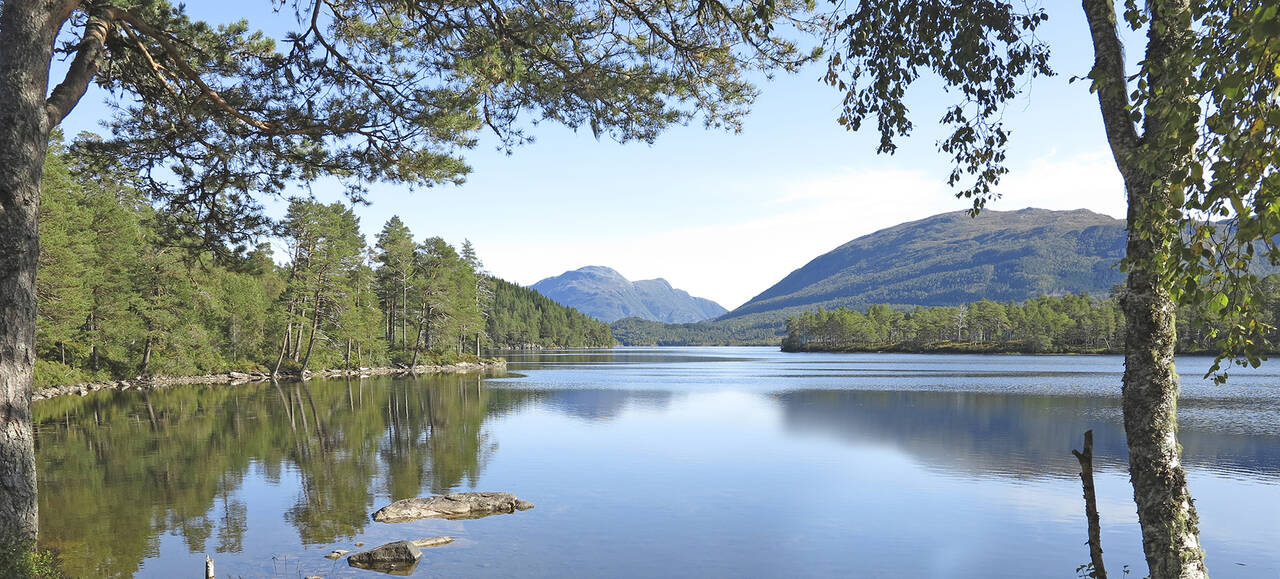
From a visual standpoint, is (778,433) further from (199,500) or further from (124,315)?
(124,315)

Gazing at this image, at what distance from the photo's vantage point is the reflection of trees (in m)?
13.9

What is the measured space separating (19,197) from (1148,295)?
10186mm

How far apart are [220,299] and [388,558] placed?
50.5m

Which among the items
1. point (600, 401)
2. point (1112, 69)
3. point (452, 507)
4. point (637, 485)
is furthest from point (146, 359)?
point (1112, 69)

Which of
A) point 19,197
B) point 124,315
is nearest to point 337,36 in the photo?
point 19,197

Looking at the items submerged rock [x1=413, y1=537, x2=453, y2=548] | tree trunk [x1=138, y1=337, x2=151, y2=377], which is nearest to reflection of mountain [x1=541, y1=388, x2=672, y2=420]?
submerged rock [x1=413, y1=537, x2=453, y2=548]

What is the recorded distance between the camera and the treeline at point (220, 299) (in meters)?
38.0

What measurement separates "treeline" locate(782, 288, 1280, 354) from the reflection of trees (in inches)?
4257

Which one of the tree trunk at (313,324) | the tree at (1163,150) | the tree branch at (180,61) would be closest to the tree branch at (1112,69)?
the tree at (1163,150)

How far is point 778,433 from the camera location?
2928cm

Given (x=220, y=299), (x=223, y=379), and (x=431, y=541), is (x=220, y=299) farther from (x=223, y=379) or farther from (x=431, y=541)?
(x=431, y=541)

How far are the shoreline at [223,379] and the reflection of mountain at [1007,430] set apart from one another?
3720 centimetres

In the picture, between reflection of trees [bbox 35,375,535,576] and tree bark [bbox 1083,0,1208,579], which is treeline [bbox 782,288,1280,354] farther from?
tree bark [bbox 1083,0,1208,579]

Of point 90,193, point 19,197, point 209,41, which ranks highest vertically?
point 90,193
